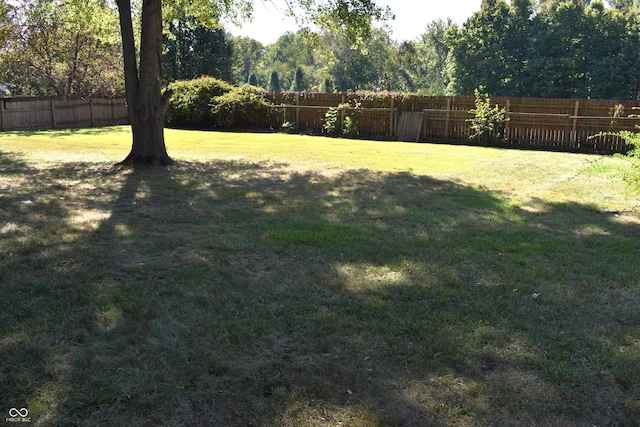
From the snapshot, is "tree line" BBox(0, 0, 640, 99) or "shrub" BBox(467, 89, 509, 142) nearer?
"shrub" BBox(467, 89, 509, 142)

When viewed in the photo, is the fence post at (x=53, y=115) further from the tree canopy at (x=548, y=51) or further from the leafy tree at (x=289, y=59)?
the leafy tree at (x=289, y=59)

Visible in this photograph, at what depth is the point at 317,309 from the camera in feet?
12.4

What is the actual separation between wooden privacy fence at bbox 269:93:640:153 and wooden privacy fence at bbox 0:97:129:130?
10015 mm

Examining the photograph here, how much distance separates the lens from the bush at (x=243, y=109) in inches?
924

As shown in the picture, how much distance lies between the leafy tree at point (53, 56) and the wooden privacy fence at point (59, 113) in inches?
136

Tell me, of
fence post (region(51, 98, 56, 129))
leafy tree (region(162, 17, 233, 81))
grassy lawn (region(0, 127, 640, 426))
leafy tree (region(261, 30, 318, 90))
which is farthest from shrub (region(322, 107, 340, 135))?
leafy tree (region(261, 30, 318, 90))

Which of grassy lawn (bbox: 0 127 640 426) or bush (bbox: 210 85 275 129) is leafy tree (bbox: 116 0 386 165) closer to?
grassy lawn (bbox: 0 127 640 426)

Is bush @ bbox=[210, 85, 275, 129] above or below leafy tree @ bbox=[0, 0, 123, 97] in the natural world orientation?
below

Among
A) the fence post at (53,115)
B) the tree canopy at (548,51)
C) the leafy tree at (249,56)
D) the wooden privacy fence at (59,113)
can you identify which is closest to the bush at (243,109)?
the wooden privacy fence at (59,113)

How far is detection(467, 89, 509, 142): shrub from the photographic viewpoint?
18.5 m

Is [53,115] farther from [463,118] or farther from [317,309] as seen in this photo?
[317,309]

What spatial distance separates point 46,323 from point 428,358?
2.48 metres

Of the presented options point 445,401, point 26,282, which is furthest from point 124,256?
point 445,401

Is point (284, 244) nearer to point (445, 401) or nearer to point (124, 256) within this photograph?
point (124, 256)
